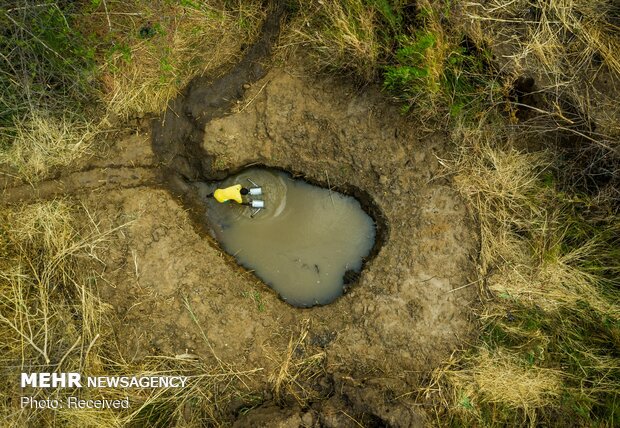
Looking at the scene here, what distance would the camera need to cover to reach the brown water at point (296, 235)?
4098 millimetres

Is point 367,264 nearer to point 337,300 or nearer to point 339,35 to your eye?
point 337,300

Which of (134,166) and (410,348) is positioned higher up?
(134,166)

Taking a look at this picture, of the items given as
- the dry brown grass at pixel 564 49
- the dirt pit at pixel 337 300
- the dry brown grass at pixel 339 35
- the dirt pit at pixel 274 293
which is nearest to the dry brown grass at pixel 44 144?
the dirt pit at pixel 274 293

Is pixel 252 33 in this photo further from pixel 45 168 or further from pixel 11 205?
pixel 11 205

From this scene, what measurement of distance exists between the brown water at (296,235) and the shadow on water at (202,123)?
Result: 10 cm

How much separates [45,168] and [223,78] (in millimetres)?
1477

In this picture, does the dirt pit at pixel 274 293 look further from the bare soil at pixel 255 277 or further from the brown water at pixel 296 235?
the brown water at pixel 296 235

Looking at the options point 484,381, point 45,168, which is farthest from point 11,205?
point 484,381

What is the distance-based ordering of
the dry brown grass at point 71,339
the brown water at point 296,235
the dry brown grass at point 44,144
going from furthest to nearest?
the brown water at point 296,235, the dry brown grass at point 44,144, the dry brown grass at point 71,339

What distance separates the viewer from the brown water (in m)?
4.10

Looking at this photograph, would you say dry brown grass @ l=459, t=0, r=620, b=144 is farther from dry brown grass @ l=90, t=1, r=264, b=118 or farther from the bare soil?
dry brown grass @ l=90, t=1, r=264, b=118

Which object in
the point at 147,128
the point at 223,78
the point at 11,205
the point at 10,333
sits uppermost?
the point at 223,78

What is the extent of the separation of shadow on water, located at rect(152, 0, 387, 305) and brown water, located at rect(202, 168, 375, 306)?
102mm

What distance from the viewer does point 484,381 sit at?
3.85 metres
